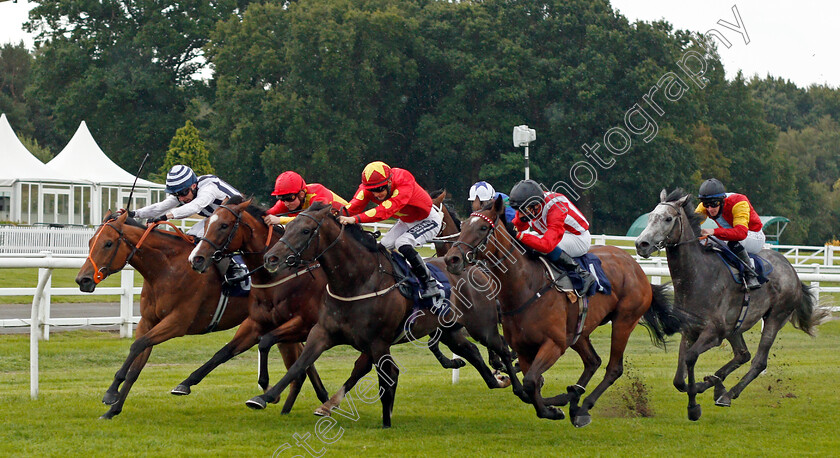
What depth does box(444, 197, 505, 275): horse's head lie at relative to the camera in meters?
5.80

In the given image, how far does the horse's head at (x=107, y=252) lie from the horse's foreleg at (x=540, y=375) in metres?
2.98

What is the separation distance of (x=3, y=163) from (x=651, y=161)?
2269 cm

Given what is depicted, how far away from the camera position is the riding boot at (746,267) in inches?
313

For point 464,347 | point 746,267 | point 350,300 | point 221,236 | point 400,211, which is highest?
point 400,211

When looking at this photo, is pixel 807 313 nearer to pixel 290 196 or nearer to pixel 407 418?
pixel 407 418

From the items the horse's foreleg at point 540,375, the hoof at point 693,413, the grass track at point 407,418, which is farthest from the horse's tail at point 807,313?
the horse's foreleg at point 540,375

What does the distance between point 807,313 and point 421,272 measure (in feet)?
15.1

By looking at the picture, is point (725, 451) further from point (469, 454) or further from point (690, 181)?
point (690, 181)

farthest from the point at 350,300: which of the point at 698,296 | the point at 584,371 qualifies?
the point at 698,296

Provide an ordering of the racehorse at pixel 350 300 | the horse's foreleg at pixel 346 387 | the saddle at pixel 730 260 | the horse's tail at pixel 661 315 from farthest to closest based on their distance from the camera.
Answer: the saddle at pixel 730 260 < the horse's tail at pixel 661 315 < the horse's foreleg at pixel 346 387 < the racehorse at pixel 350 300

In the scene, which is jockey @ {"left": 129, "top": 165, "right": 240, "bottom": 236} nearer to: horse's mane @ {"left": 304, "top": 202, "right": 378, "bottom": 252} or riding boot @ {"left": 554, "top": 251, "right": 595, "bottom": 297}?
horse's mane @ {"left": 304, "top": 202, "right": 378, "bottom": 252}

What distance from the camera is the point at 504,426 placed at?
21.6 ft

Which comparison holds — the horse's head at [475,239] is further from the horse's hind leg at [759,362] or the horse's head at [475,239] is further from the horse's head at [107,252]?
the horse's hind leg at [759,362]

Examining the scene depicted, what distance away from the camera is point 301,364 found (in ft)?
19.5
